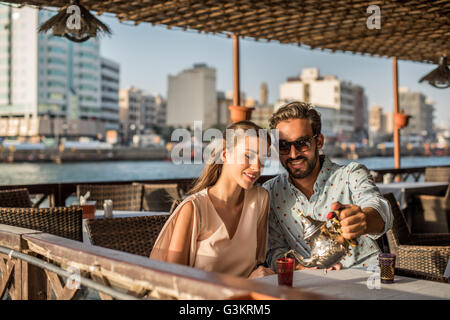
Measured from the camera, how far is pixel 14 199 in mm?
4777

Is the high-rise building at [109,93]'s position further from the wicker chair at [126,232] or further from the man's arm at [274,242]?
the man's arm at [274,242]

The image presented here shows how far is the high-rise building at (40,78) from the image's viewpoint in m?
81.7

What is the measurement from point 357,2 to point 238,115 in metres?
2.11

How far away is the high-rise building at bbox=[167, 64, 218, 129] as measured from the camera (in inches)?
4764

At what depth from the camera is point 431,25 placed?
7305mm

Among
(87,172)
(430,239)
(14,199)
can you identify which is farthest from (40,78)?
(430,239)

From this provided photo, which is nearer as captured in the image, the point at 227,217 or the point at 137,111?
the point at 227,217

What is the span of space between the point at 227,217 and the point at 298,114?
0.61m

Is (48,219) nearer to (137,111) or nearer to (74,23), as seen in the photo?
(74,23)

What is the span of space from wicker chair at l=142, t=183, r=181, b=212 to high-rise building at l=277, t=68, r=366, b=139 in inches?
3912

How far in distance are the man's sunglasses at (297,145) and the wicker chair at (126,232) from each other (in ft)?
3.05

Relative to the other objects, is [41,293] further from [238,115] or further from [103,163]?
[103,163]

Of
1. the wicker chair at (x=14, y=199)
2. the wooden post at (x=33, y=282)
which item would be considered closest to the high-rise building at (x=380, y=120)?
the wicker chair at (x=14, y=199)

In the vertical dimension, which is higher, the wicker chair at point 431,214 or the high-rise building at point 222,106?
the high-rise building at point 222,106
